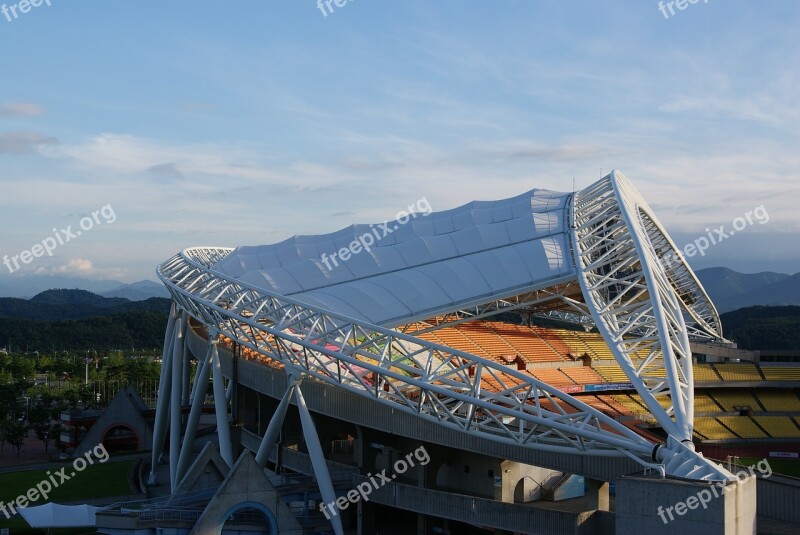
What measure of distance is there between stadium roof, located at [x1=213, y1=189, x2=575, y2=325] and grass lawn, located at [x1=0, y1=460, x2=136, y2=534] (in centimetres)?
1529

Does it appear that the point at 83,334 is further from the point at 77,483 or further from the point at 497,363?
the point at 497,363

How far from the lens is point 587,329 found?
221 feet

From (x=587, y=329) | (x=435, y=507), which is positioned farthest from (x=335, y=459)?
(x=587, y=329)

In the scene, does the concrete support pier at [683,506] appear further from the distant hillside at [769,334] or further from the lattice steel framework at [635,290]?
the distant hillside at [769,334]

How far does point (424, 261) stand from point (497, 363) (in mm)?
11974

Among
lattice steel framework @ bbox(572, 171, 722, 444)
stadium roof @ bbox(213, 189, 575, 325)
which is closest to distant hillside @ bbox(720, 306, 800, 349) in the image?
lattice steel framework @ bbox(572, 171, 722, 444)

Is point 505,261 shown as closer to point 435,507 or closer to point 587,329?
point 435,507

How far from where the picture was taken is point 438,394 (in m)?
34.8

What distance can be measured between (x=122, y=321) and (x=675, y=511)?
622 ft

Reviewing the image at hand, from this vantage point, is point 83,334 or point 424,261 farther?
point 83,334

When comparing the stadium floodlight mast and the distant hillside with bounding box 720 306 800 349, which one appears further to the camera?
the distant hillside with bounding box 720 306 800 349

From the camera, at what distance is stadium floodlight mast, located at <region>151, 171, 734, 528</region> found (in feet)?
88.5

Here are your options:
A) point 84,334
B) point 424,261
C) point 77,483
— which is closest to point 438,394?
point 424,261

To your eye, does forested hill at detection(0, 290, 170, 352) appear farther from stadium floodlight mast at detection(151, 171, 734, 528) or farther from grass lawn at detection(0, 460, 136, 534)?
stadium floodlight mast at detection(151, 171, 734, 528)
